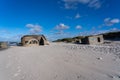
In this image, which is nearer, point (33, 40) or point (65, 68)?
point (65, 68)

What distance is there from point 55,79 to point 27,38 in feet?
106

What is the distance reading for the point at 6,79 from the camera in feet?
21.5

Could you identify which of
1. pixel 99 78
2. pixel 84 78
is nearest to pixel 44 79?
pixel 84 78

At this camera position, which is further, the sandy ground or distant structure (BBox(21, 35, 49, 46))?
distant structure (BBox(21, 35, 49, 46))

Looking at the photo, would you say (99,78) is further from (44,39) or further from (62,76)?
(44,39)

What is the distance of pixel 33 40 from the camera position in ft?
125

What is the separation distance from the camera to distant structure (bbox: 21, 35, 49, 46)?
120ft

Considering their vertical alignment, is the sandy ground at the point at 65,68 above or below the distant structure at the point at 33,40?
A: below

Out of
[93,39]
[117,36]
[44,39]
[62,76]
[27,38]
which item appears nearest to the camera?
[62,76]

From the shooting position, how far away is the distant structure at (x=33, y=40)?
36.5m

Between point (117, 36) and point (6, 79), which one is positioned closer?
point (6, 79)

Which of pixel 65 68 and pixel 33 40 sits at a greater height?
pixel 33 40

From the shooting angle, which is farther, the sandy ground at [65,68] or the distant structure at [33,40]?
the distant structure at [33,40]

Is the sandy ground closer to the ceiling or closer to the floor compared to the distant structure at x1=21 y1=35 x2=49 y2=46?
closer to the floor
